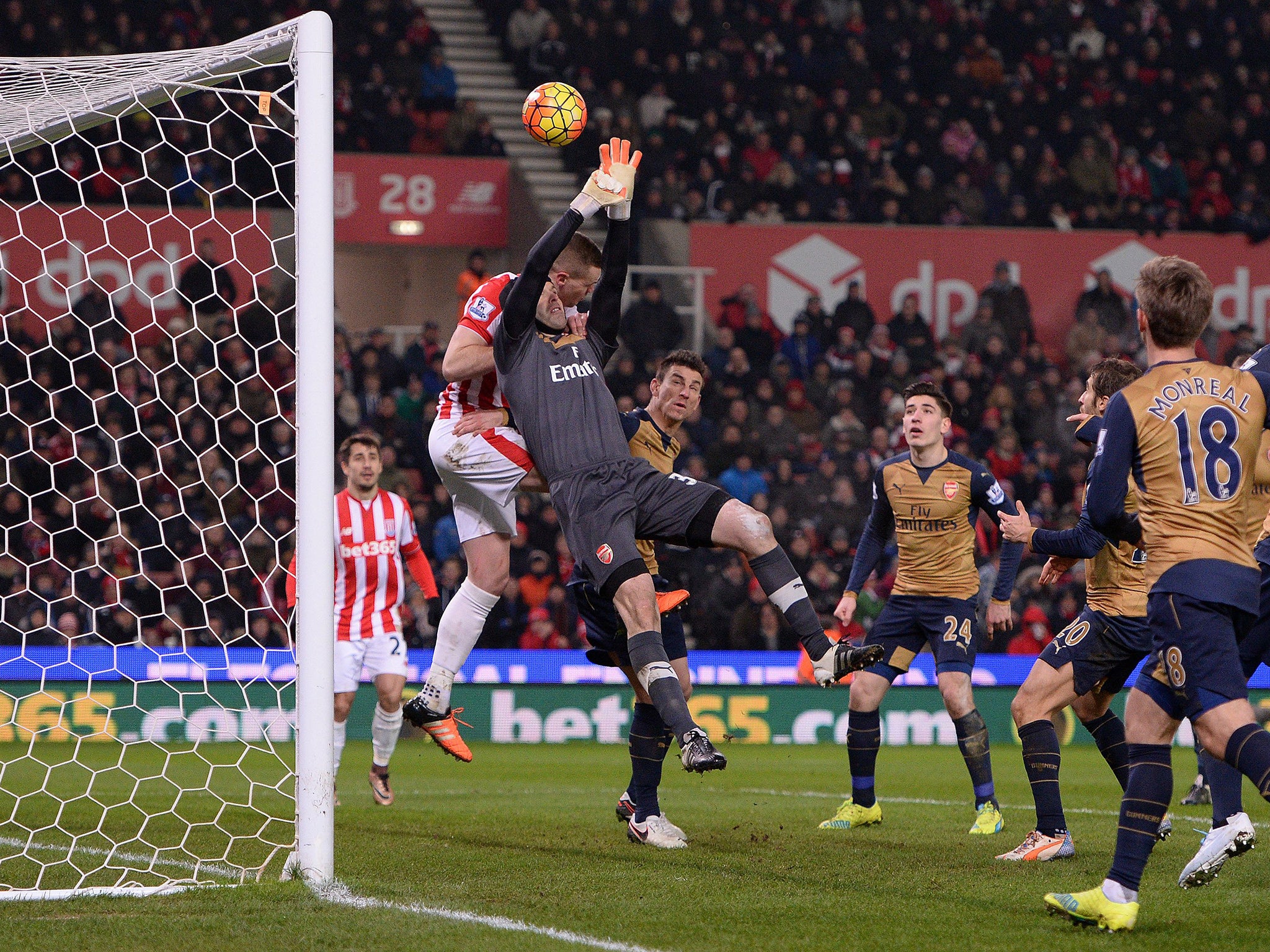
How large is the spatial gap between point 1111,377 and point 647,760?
2845mm

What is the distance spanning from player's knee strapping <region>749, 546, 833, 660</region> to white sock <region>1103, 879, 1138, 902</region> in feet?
5.17

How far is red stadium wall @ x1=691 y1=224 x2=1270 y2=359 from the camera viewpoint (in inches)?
728

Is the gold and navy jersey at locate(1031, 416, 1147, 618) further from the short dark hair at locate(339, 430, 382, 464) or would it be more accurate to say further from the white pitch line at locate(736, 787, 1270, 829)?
the short dark hair at locate(339, 430, 382, 464)

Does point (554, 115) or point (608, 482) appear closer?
point (608, 482)

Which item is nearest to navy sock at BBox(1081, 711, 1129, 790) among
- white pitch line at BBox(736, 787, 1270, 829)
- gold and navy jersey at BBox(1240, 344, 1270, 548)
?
white pitch line at BBox(736, 787, 1270, 829)

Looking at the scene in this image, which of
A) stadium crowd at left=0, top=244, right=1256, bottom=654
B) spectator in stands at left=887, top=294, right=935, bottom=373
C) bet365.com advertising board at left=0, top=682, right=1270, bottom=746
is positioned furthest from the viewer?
spectator in stands at left=887, top=294, right=935, bottom=373

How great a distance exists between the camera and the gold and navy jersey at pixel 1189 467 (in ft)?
14.6

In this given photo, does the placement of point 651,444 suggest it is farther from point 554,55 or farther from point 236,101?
point 554,55

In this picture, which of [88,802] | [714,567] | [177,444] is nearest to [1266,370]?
[88,802]

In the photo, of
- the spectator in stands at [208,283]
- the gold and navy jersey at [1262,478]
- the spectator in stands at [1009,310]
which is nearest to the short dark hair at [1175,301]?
the gold and navy jersey at [1262,478]

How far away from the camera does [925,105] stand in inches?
799

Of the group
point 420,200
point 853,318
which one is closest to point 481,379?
point 853,318

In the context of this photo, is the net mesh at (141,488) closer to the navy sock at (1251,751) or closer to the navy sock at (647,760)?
the navy sock at (647,760)

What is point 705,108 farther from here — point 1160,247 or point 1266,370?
Answer: point 1266,370
